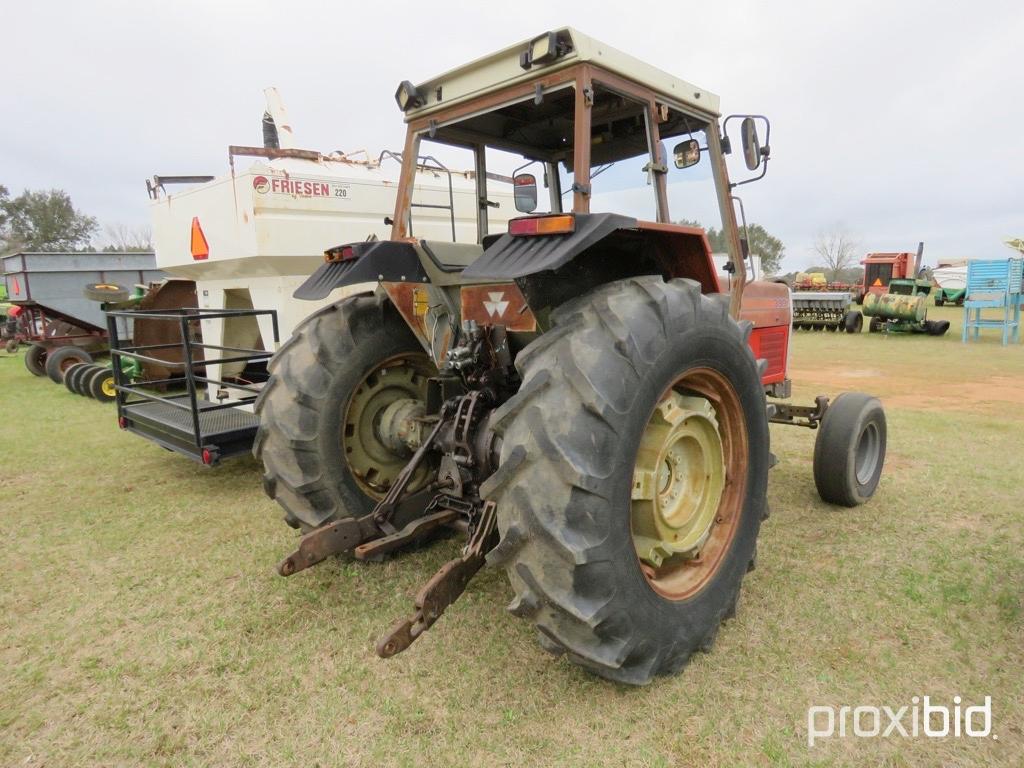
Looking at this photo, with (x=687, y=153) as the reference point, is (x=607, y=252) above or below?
below

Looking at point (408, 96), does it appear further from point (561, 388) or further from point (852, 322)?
point (852, 322)

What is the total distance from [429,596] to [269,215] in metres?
3.47

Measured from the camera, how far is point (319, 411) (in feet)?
9.07

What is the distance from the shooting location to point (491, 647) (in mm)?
2375

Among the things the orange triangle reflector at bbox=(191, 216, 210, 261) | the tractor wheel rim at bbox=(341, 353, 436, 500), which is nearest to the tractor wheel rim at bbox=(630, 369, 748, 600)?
the tractor wheel rim at bbox=(341, 353, 436, 500)

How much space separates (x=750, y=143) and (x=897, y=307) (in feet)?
46.1

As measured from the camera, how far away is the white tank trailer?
4.41 m

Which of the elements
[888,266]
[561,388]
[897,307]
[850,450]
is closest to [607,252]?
[561,388]

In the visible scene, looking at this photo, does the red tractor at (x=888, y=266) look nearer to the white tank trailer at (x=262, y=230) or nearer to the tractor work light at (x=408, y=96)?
the white tank trailer at (x=262, y=230)

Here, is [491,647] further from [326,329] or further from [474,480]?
[326,329]

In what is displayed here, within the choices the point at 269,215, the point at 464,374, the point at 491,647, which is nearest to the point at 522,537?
the point at 491,647

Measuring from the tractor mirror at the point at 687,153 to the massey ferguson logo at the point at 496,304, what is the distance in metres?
1.26

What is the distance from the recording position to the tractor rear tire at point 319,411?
9.01 feet

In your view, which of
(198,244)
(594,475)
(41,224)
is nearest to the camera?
(594,475)
